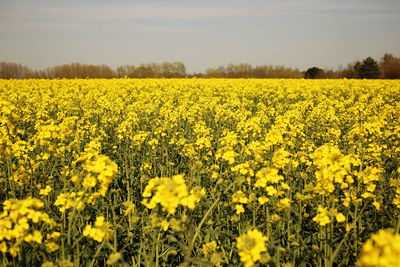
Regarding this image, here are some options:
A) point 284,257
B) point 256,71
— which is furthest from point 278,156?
point 256,71

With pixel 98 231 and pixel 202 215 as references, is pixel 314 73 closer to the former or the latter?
pixel 202 215

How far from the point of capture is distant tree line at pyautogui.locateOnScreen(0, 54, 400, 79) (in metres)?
36.4

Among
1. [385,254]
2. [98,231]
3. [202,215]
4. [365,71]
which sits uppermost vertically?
[365,71]

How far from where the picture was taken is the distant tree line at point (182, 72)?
36.4 m

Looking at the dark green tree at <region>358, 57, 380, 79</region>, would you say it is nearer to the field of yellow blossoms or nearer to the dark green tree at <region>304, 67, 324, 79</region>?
the dark green tree at <region>304, 67, 324, 79</region>

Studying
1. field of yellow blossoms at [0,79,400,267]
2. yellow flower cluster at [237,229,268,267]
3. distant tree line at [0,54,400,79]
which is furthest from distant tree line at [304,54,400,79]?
yellow flower cluster at [237,229,268,267]

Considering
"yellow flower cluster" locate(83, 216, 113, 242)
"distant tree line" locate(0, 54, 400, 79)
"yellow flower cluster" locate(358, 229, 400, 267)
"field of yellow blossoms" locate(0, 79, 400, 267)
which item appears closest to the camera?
"yellow flower cluster" locate(358, 229, 400, 267)

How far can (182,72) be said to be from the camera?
128ft

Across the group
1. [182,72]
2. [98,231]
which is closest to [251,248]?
[98,231]

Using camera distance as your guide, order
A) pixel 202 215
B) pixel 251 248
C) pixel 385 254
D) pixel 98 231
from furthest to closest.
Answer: pixel 202 215 → pixel 98 231 → pixel 251 248 → pixel 385 254

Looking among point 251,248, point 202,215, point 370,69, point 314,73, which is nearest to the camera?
point 251,248

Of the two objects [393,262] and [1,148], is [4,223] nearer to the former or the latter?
[1,148]

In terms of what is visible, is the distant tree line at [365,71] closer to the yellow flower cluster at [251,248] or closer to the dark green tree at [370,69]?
the dark green tree at [370,69]

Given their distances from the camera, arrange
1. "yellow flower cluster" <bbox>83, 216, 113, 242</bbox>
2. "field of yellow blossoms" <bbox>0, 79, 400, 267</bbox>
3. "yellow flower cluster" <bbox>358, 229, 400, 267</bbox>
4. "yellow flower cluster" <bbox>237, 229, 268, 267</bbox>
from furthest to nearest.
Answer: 1. "yellow flower cluster" <bbox>83, 216, 113, 242</bbox>
2. "field of yellow blossoms" <bbox>0, 79, 400, 267</bbox>
3. "yellow flower cluster" <bbox>237, 229, 268, 267</bbox>
4. "yellow flower cluster" <bbox>358, 229, 400, 267</bbox>
